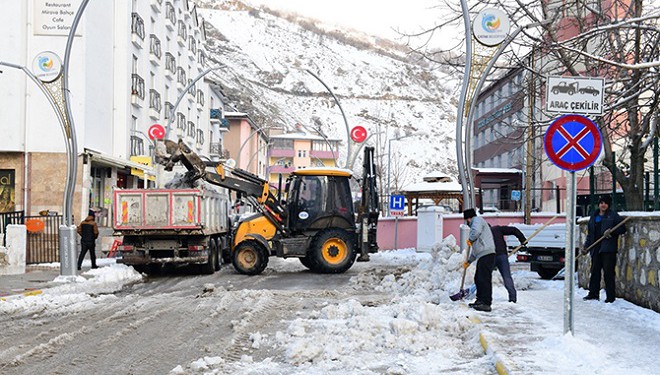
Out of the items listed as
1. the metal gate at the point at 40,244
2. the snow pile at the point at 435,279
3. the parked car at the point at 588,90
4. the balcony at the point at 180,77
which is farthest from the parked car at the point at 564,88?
the balcony at the point at 180,77

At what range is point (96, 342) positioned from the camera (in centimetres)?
→ 925

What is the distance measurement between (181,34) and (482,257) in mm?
44509

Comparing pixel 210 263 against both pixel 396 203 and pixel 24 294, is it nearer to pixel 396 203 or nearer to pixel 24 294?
pixel 24 294

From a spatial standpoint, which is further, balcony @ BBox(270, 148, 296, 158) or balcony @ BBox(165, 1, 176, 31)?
balcony @ BBox(270, 148, 296, 158)

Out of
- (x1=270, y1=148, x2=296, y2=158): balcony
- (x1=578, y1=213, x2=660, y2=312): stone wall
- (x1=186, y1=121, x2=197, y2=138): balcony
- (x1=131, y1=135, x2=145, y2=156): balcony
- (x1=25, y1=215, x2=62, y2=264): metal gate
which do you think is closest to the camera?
(x1=578, y1=213, x2=660, y2=312): stone wall

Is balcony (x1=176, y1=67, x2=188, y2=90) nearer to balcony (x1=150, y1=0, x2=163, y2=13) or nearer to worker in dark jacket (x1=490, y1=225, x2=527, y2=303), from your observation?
balcony (x1=150, y1=0, x2=163, y2=13)

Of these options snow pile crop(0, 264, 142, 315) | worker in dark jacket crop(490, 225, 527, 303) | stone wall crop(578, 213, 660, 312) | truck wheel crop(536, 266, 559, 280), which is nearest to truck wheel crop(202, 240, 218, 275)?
snow pile crop(0, 264, 142, 315)

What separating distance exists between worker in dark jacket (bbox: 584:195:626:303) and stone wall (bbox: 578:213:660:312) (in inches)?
8.7

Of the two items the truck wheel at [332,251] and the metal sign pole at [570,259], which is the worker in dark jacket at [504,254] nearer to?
the metal sign pole at [570,259]

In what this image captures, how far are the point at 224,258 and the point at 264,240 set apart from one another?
4.66 m

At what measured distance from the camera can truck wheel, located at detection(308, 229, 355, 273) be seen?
19.8 meters

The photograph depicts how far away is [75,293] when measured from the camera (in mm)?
14945

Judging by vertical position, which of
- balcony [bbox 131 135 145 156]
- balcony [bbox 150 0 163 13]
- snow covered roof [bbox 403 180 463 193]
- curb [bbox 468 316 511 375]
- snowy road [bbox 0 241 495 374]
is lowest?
snowy road [bbox 0 241 495 374]

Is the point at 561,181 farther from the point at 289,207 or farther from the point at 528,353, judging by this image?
the point at 528,353
